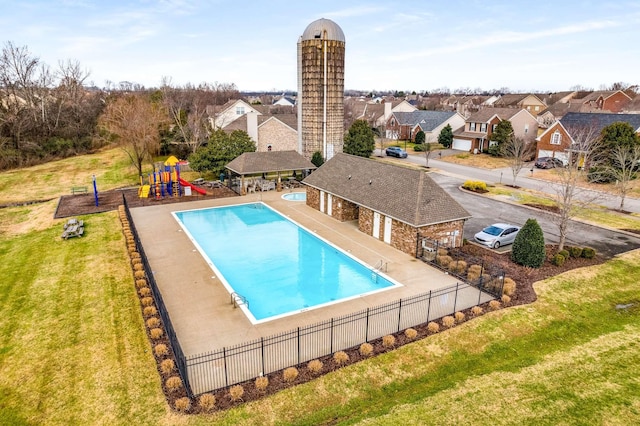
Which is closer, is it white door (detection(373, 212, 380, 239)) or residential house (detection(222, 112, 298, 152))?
white door (detection(373, 212, 380, 239))

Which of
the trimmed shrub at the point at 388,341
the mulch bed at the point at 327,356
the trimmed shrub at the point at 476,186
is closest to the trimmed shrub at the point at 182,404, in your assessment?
the mulch bed at the point at 327,356

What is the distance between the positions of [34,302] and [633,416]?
24434 millimetres

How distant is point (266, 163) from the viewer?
133 feet

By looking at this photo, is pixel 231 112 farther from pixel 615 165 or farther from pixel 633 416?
pixel 633 416

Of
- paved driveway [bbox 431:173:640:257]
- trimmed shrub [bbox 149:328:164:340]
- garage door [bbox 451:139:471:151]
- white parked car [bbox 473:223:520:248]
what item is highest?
garage door [bbox 451:139:471:151]

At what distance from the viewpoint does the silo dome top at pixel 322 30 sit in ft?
147

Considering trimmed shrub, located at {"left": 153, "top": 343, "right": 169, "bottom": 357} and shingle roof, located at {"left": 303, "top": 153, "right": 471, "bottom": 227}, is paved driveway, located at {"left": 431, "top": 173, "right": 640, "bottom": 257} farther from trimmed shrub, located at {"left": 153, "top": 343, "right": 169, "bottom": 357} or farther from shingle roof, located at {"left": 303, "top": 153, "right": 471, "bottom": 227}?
trimmed shrub, located at {"left": 153, "top": 343, "right": 169, "bottom": 357}

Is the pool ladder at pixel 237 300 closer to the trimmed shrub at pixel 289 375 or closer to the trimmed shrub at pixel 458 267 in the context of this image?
the trimmed shrub at pixel 289 375

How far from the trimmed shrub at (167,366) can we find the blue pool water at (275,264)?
4051 mm

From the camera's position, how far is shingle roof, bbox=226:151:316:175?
39.3m

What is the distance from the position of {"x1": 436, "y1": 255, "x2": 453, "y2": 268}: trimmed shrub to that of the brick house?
5.00 feet

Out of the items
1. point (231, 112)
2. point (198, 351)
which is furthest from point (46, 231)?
point (231, 112)

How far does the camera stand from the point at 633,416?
1230 cm

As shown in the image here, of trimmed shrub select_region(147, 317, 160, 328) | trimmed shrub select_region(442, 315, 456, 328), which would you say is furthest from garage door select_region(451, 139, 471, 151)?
trimmed shrub select_region(147, 317, 160, 328)
